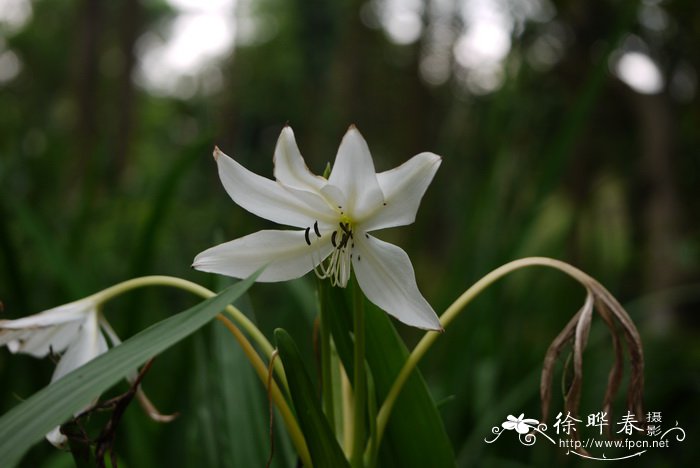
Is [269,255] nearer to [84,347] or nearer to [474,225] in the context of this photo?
[84,347]

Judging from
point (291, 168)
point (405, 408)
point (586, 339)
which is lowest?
point (405, 408)

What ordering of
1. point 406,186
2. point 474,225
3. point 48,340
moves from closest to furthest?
point 406,186, point 48,340, point 474,225

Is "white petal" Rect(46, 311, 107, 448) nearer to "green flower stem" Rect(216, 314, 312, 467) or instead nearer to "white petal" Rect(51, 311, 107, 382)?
"white petal" Rect(51, 311, 107, 382)

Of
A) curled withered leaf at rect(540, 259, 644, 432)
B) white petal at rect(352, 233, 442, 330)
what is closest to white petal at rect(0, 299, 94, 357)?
white petal at rect(352, 233, 442, 330)

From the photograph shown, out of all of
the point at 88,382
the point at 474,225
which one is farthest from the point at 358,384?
the point at 474,225

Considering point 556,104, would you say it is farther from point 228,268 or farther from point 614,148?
point 228,268

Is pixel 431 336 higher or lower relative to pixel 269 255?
lower
